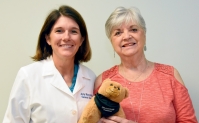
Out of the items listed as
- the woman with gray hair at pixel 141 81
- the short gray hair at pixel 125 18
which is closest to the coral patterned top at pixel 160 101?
the woman with gray hair at pixel 141 81

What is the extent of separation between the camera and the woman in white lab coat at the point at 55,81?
3.16 feet

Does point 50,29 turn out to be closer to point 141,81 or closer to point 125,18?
point 125,18

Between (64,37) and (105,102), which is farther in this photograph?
(64,37)

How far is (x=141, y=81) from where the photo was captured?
1130 millimetres

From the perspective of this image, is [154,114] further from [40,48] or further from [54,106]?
[40,48]

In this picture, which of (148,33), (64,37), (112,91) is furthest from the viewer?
(148,33)

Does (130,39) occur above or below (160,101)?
above

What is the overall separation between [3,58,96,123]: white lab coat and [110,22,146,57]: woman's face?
324 mm

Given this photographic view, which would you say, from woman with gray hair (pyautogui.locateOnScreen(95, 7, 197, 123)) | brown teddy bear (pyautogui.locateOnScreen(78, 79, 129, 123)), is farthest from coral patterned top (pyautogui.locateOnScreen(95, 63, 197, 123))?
brown teddy bear (pyautogui.locateOnScreen(78, 79, 129, 123))

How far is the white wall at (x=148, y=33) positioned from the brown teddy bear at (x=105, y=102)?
0.64 m

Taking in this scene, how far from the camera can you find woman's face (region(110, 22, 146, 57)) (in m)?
1.12

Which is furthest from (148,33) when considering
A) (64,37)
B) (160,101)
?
(64,37)

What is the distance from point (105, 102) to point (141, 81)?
1.03 ft

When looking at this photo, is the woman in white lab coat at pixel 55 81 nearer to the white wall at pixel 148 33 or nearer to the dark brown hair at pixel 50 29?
the dark brown hair at pixel 50 29
